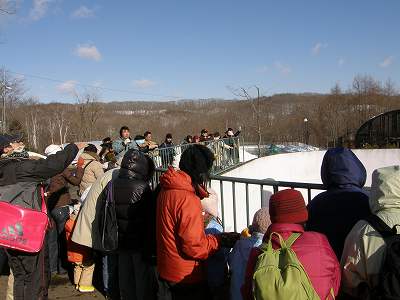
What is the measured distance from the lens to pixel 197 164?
3451 millimetres

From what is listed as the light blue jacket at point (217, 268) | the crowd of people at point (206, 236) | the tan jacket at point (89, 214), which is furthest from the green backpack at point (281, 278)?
the tan jacket at point (89, 214)

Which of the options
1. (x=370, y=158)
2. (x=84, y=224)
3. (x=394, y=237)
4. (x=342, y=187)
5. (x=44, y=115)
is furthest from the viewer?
(x=44, y=115)

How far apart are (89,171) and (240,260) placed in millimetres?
4233

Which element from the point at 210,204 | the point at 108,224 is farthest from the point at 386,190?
the point at 108,224

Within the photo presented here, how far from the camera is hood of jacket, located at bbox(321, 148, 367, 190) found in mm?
2883

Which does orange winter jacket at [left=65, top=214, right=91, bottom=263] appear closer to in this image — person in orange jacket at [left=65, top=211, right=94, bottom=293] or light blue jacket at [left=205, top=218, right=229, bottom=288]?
person in orange jacket at [left=65, top=211, right=94, bottom=293]

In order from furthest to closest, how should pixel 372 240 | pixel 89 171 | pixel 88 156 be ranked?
pixel 88 156 < pixel 89 171 < pixel 372 240

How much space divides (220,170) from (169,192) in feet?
41.2

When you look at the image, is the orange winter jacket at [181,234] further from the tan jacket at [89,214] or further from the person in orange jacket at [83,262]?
the person in orange jacket at [83,262]

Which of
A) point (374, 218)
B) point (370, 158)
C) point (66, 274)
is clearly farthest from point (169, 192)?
point (370, 158)

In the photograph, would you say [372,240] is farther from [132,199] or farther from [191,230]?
[132,199]

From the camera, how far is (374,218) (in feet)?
8.10

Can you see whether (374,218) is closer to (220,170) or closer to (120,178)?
(120,178)

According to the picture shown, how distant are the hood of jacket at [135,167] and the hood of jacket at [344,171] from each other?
1778mm
